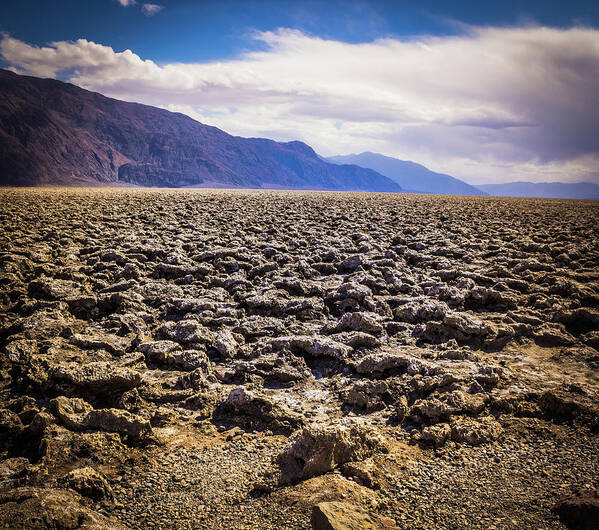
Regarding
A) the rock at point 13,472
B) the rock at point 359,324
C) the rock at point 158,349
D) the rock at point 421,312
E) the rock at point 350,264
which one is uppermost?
the rock at point 350,264

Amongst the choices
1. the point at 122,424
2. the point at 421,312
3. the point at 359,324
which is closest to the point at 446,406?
the point at 359,324

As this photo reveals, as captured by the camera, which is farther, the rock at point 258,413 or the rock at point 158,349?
the rock at point 158,349

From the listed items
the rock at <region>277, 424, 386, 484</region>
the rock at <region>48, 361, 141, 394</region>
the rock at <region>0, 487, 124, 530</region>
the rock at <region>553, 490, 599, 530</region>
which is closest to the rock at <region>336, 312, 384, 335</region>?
the rock at <region>277, 424, 386, 484</region>

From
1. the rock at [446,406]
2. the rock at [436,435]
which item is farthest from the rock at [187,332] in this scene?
the rock at [436,435]

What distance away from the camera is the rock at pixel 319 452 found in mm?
2451

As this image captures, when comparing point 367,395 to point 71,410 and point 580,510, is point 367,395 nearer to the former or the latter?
point 580,510

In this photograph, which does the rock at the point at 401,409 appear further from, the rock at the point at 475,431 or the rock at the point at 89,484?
the rock at the point at 89,484

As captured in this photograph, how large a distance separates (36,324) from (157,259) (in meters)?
3.66

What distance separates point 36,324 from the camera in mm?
4355

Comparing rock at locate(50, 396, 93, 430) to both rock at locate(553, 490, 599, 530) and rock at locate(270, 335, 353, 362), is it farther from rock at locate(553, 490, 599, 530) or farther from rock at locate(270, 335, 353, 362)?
rock at locate(553, 490, 599, 530)

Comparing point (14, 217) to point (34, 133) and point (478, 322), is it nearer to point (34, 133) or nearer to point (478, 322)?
point (478, 322)

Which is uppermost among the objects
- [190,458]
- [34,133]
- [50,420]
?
[34,133]

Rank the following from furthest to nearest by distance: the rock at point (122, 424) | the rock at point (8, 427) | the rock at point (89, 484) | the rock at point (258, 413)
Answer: the rock at point (258, 413), the rock at point (122, 424), the rock at point (8, 427), the rock at point (89, 484)

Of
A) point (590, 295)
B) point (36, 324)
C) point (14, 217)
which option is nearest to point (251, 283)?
point (36, 324)
